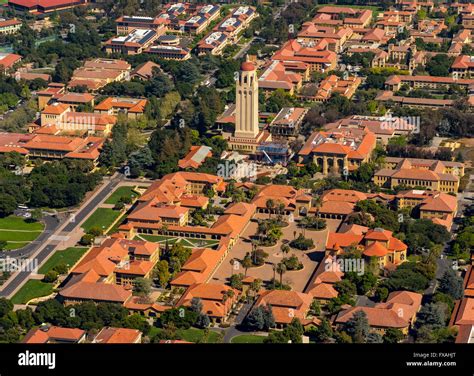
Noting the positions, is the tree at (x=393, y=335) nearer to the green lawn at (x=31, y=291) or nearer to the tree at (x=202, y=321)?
the tree at (x=202, y=321)

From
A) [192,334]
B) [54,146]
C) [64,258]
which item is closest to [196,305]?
[192,334]

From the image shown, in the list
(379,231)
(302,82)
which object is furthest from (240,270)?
(302,82)

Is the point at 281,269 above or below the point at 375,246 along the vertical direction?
below

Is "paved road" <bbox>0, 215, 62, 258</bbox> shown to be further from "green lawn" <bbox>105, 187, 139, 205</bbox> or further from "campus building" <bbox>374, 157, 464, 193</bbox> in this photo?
"campus building" <bbox>374, 157, 464, 193</bbox>

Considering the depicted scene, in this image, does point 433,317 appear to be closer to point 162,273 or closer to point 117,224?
point 162,273

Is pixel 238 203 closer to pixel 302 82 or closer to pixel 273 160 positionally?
pixel 273 160
